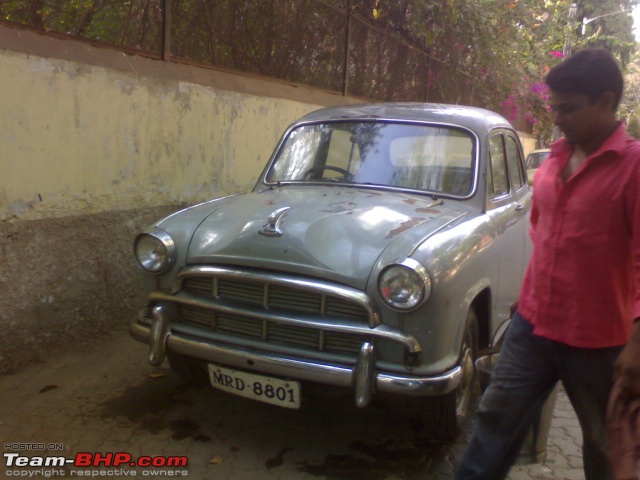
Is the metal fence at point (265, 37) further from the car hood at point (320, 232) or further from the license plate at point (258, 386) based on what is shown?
the license plate at point (258, 386)

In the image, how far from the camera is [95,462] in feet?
9.31

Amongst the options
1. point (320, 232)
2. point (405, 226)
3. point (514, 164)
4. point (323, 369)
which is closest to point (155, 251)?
point (320, 232)

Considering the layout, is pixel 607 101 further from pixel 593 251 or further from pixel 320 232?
pixel 320 232

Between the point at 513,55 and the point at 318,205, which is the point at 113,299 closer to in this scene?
the point at 318,205

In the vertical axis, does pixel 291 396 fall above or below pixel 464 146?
below

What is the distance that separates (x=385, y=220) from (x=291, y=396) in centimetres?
99

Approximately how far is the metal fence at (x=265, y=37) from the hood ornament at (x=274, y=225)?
2281mm

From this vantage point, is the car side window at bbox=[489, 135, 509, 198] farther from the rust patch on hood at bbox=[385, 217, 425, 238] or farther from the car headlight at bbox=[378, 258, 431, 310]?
the car headlight at bbox=[378, 258, 431, 310]

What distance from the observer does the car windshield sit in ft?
11.9

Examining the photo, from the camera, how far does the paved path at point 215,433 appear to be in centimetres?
283

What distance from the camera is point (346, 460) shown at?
9.59 ft

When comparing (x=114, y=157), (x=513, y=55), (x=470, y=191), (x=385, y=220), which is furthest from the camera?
(x=513, y=55)

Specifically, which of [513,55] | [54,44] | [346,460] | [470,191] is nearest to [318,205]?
[470,191]

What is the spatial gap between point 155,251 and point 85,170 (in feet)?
5.00
